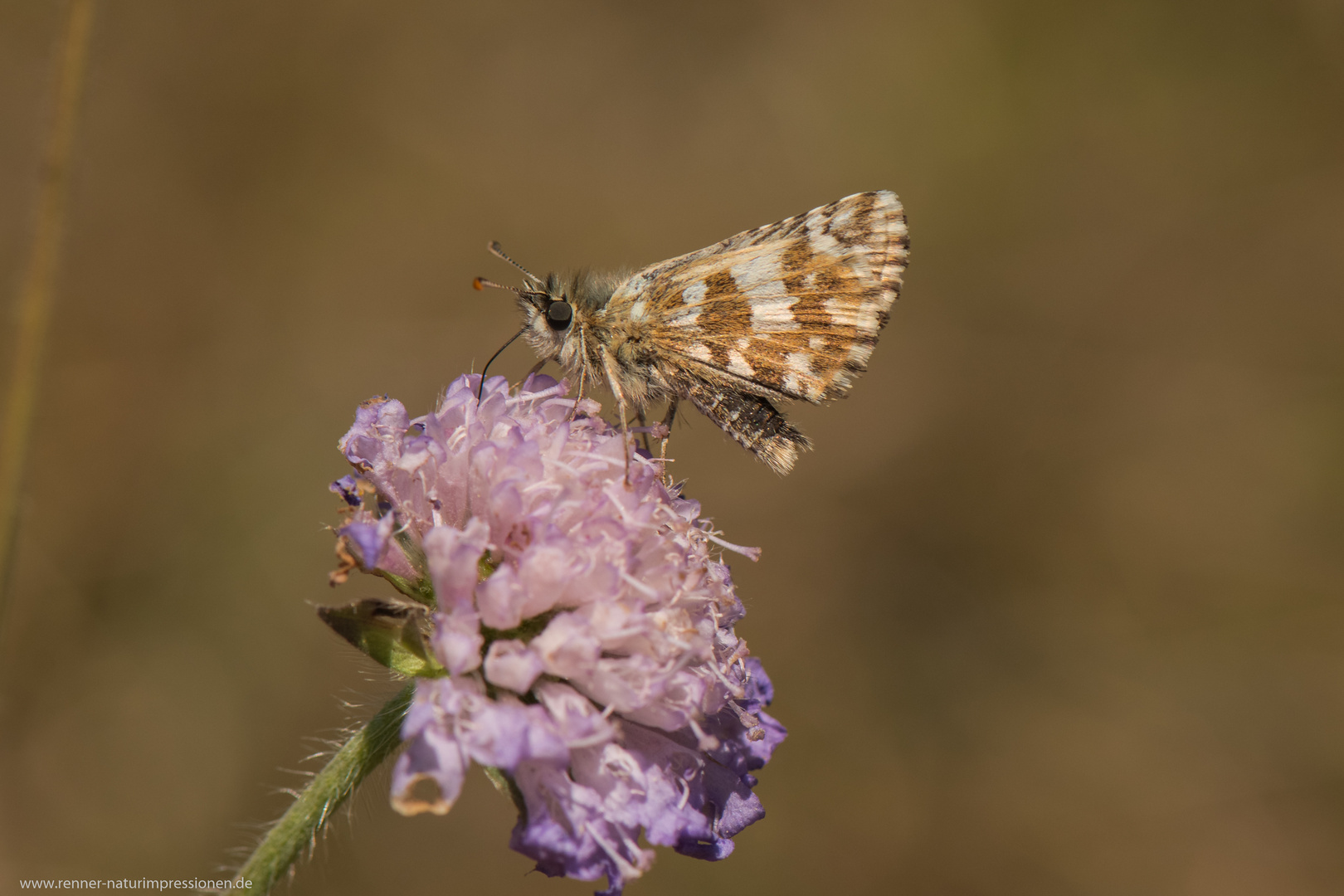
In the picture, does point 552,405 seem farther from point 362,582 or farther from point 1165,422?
point 1165,422

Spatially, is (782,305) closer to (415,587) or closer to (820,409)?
(415,587)

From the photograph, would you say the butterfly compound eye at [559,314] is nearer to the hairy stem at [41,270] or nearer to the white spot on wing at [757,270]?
the white spot on wing at [757,270]

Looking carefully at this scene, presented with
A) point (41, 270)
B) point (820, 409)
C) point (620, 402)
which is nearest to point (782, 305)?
point (620, 402)

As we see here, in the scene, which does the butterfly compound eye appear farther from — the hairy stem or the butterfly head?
the hairy stem

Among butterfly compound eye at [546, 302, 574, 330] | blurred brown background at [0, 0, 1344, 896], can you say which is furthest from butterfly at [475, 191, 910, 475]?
blurred brown background at [0, 0, 1344, 896]

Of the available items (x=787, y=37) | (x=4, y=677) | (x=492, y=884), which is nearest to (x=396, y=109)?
(x=787, y=37)

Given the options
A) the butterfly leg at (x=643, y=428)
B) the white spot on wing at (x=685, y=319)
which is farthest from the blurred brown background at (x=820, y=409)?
the white spot on wing at (x=685, y=319)
